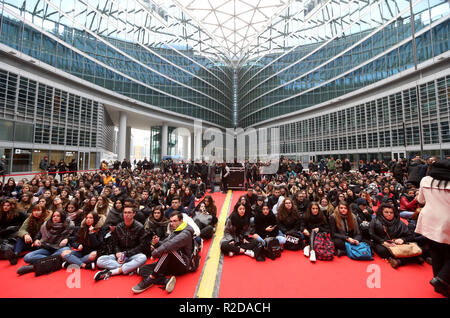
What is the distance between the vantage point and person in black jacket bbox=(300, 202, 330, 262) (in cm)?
466

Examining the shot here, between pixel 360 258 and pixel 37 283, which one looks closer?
pixel 37 283

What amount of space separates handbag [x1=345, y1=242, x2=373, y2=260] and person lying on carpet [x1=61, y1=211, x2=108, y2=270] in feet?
17.5

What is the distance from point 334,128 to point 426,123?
10.8 meters

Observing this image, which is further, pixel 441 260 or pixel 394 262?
pixel 394 262

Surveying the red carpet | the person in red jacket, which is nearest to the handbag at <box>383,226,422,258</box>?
the red carpet

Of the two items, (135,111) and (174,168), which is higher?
(135,111)

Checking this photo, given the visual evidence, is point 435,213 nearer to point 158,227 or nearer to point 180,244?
point 180,244

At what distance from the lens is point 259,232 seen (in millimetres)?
5031

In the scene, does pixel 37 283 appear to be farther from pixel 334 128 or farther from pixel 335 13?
pixel 335 13

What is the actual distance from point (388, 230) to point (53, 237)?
7455 mm

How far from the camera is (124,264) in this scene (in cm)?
365

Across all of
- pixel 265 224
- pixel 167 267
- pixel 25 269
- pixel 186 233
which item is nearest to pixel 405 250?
pixel 265 224
